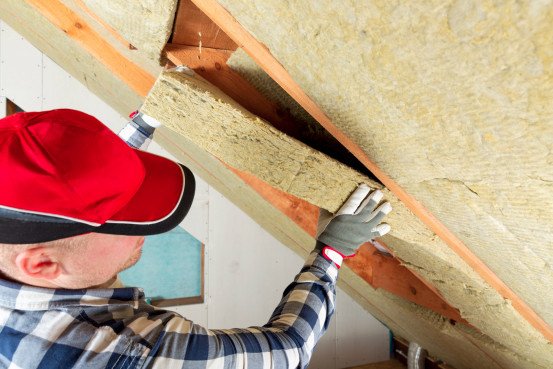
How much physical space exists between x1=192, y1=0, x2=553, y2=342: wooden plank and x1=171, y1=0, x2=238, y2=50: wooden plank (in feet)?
0.88

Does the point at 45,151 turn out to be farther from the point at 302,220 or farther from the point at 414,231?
the point at 302,220

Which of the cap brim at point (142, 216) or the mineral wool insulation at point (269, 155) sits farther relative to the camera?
the mineral wool insulation at point (269, 155)

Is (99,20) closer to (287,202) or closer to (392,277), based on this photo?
(287,202)

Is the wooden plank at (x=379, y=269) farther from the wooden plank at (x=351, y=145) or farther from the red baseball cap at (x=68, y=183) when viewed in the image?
the red baseball cap at (x=68, y=183)

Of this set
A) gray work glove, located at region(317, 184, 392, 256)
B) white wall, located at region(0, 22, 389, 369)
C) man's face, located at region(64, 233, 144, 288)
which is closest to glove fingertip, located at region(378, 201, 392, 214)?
gray work glove, located at region(317, 184, 392, 256)

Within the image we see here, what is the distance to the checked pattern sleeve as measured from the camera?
80 centimetres

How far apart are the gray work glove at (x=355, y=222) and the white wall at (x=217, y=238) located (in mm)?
2020

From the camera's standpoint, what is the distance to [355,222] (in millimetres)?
1145

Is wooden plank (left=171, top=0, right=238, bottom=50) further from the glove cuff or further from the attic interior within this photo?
the glove cuff

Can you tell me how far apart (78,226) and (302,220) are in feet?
3.99

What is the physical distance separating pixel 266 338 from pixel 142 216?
39 centimetres

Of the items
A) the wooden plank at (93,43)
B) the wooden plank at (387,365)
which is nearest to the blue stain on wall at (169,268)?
the wooden plank at (93,43)

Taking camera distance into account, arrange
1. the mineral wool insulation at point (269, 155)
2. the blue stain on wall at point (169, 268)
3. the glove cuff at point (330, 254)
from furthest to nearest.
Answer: the blue stain on wall at point (169, 268) → the glove cuff at point (330, 254) → the mineral wool insulation at point (269, 155)

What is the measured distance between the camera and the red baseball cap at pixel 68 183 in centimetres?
69
